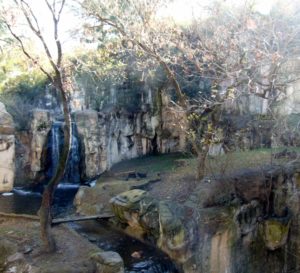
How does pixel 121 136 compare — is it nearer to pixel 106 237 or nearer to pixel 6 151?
pixel 6 151

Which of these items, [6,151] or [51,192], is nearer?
[51,192]

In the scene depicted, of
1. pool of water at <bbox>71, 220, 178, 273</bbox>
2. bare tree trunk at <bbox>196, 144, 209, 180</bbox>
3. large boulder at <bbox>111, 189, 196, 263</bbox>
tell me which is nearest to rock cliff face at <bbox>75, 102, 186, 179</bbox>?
bare tree trunk at <bbox>196, 144, 209, 180</bbox>

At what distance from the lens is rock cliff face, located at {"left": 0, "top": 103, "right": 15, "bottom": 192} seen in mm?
15648

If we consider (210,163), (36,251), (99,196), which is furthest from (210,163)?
(36,251)

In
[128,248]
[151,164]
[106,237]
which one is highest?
[151,164]

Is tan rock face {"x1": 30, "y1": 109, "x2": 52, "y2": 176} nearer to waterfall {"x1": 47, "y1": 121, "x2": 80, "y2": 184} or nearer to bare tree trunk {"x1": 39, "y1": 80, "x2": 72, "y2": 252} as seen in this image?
waterfall {"x1": 47, "y1": 121, "x2": 80, "y2": 184}

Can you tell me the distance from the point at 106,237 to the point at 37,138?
8.97 metres

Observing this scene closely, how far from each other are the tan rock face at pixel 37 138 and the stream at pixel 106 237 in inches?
97.6

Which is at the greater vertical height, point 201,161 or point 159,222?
point 201,161

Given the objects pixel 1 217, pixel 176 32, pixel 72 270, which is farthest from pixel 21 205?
pixel 176 32

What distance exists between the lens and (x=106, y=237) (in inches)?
425

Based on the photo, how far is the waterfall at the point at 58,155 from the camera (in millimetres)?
18578

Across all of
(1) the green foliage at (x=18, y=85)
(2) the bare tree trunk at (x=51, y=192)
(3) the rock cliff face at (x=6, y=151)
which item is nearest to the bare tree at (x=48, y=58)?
(2) the bare tree trunk at (x=51, y=192)

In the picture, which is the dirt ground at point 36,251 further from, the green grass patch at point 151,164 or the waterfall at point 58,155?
the waterfall at point 58,155
